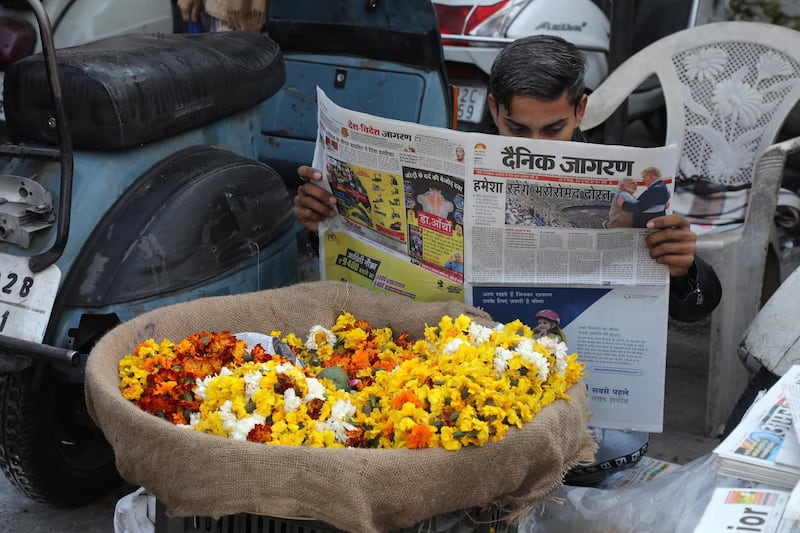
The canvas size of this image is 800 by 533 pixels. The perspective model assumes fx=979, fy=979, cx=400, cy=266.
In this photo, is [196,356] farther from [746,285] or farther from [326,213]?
[746,285]

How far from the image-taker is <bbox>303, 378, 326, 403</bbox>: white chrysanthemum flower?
1689 millimetres

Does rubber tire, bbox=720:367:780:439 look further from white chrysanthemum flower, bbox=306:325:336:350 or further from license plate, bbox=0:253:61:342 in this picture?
license plate, bbox=0:253:61:342

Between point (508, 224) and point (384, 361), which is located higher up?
point (508, 224)

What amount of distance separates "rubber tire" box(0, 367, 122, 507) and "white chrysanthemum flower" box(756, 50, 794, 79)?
2414 millimetres

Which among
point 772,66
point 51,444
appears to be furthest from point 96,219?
point 772,66

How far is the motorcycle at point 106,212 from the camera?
85.0 inches

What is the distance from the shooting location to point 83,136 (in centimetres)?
224

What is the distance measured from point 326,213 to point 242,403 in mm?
715

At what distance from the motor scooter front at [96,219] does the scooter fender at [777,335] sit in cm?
124

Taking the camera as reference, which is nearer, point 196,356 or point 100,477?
point 196,356

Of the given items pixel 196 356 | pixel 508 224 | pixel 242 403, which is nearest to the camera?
pixel 242 403

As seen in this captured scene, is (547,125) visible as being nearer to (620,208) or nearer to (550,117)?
(550,117)

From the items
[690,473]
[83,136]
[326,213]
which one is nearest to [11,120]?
[83,136]

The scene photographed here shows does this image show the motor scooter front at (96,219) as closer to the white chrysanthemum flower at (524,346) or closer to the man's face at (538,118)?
the man's face at (538,118)
